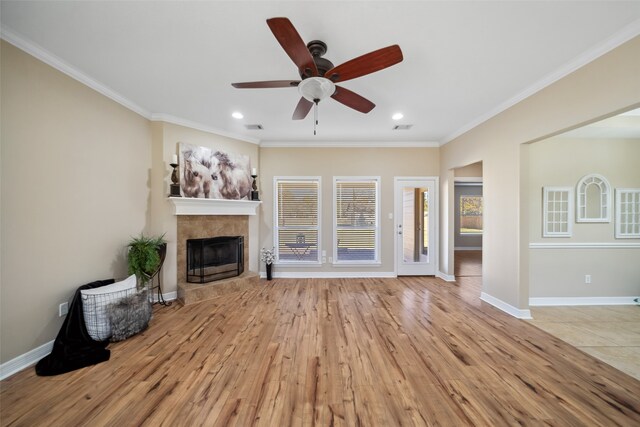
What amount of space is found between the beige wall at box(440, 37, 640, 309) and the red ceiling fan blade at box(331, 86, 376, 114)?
2.03 metres

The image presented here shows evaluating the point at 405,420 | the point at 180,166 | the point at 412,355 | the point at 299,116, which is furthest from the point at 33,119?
the point at 412,355

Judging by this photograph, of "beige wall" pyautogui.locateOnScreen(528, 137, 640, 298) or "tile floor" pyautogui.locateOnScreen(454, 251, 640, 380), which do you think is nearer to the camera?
"tile floor" pyautogui.locateOnScreen(454, 251, 640, 380)

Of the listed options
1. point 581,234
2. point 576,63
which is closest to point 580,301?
point 581,234

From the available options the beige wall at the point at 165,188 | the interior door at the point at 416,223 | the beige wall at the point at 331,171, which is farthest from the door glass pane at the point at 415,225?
the beige wall at the point at 165,188

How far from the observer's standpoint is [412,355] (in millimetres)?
2201

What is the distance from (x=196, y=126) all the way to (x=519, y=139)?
4782mm

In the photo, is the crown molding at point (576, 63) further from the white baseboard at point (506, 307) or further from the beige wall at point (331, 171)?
the white baseboard at point (506, 307)

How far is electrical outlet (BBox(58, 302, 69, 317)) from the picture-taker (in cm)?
229

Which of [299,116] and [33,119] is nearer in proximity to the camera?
[33,119]

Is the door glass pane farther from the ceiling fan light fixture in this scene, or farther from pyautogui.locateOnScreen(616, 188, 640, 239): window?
the ceiling fan light fixture

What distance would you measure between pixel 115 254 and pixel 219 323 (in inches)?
63.8

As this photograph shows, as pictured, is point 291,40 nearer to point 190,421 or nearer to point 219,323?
point 190,421

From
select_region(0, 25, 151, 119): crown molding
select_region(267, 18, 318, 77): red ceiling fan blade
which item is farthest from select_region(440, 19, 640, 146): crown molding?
select_region(0, 25, 151, 119): crown molding

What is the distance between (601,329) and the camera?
105 inches
